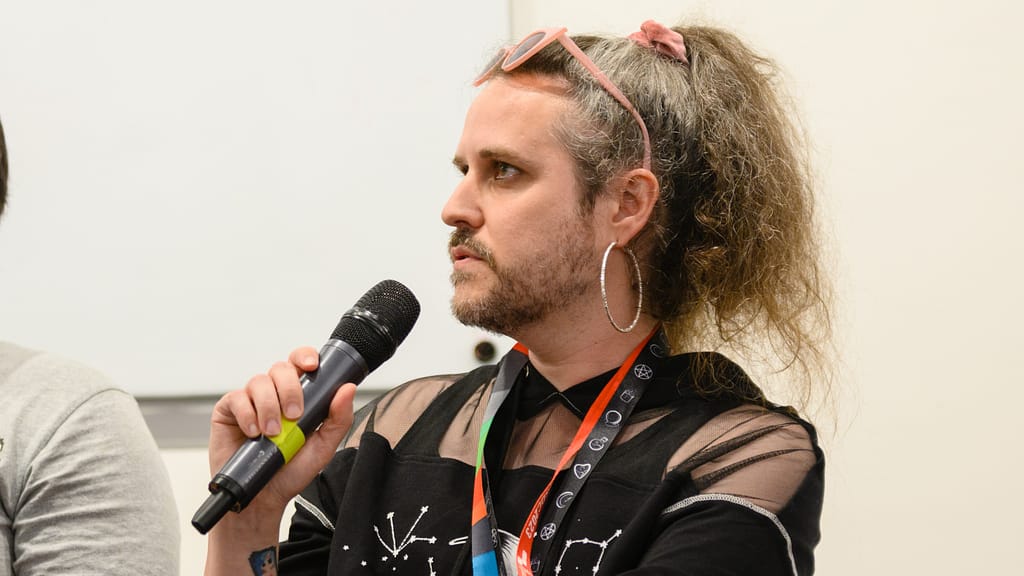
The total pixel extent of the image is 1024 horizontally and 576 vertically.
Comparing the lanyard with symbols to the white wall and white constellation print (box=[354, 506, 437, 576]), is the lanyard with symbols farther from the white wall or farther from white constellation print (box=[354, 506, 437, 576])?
the white wall

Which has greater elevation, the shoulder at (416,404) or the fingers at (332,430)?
the fingers at (332,430)

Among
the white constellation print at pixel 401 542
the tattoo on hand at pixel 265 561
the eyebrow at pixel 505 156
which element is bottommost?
the white constellation print at pixel 401 542

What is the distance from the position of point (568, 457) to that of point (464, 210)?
0.34m

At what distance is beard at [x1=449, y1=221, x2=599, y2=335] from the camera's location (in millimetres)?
1396

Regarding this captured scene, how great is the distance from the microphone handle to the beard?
234 mm

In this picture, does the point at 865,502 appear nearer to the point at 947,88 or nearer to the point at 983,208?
the point at 983,208

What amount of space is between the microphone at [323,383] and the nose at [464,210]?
15 centimetres

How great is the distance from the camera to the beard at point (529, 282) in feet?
4.58

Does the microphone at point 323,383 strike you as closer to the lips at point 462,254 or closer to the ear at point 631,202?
the lips at point 462,254

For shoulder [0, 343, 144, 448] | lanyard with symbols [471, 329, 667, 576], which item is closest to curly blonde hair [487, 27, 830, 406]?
lanyard with symbols [471, 329, 667, 576]

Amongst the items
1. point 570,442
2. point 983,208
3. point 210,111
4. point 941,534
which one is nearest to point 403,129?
point 210,111

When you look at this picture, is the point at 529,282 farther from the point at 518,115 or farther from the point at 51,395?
the point at 51,395

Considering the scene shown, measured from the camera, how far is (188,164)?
7.25 ft

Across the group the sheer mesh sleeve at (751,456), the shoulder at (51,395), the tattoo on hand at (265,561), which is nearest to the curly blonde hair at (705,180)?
the sheer mesh sleeve at (751,456)
